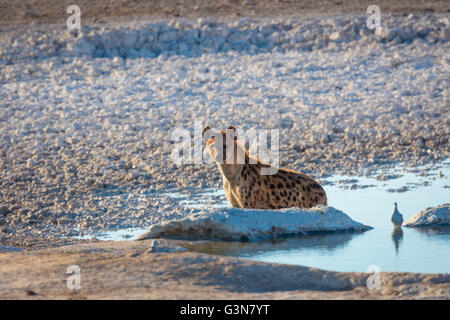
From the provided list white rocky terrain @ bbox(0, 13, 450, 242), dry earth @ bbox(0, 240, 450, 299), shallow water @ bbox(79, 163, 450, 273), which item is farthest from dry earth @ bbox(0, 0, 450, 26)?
dry earth @ bbox(0, 240, 450, 299)

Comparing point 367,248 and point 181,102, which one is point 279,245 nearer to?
point 367,248

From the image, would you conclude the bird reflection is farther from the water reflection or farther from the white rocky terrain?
the white rocky terrain

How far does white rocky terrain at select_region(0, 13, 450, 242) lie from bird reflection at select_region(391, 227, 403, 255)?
7.06ft

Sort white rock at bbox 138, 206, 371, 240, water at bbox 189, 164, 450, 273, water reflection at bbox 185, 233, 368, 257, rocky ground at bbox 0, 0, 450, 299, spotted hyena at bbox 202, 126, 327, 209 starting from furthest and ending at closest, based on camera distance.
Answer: spotted hyena at bbox 202, 126, 327, 209 → white rock at bbox 138, 206, 371, 240 → water reflection at bbox 185, 233, 368, 257 → water at bbox 189, 164, 450, 273 → rocky ground at bbox 0, 0, 450, 299

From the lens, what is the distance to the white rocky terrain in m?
8.73

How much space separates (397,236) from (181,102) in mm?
5637

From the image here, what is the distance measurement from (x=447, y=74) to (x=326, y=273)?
24.9 ft

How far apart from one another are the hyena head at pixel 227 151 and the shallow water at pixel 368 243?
0.67 metres

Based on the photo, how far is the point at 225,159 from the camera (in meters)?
7.36

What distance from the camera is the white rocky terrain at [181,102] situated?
873cm

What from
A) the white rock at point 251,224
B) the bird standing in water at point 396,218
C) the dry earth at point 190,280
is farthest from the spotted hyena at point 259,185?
the dry earth at point 190,280

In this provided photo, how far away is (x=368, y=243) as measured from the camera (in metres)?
5.93

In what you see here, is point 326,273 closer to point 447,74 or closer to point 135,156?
point 135,156
